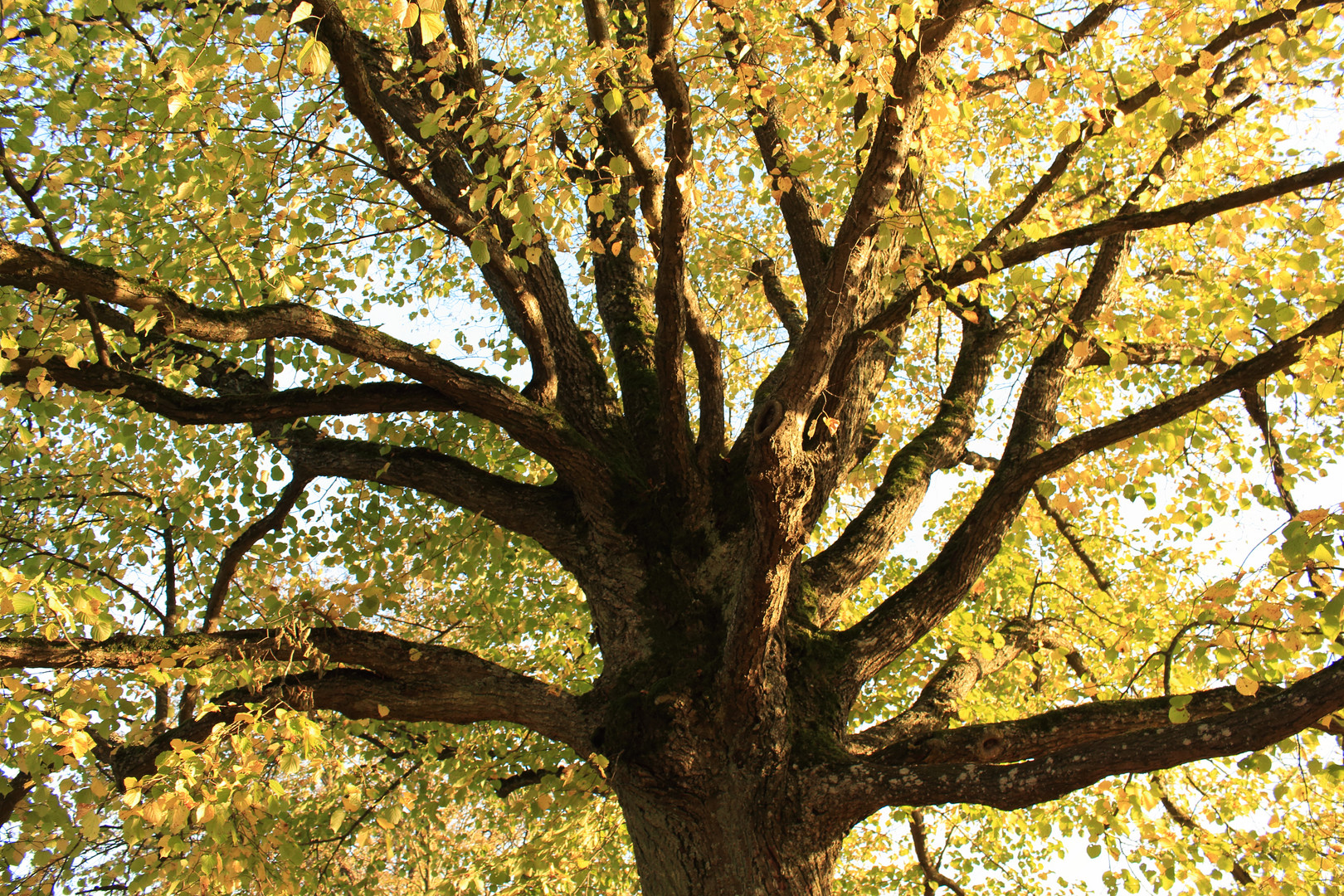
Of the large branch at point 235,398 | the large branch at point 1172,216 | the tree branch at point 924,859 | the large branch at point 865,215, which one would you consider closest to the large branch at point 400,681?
the large branch at point 235,398

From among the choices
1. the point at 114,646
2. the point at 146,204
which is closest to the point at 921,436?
the point at 114,646

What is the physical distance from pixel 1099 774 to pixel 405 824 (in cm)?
759

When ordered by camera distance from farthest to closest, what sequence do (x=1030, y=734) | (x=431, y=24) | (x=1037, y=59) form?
(x=1037, y=59) → (x=1030, y=734) → (x=431, y=24)

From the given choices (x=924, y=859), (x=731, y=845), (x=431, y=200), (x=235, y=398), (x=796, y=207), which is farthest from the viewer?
(x=924, y=859)

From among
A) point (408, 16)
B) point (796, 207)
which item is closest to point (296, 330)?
point (408, 16)

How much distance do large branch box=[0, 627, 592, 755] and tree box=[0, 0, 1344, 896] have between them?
2 cm

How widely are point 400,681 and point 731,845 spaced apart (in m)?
1.91

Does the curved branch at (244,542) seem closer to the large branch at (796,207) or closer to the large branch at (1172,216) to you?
the large branch at (796,207)

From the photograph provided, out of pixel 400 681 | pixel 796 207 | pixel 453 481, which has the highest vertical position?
A: pixel 796 207

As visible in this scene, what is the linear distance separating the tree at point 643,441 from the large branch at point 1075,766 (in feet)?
0.06

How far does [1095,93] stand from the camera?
12.9 feet

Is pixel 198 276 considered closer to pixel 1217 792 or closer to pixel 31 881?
pixel 31 881

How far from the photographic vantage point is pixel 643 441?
5.74 metres

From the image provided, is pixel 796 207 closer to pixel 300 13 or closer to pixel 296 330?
pixel 296 330
